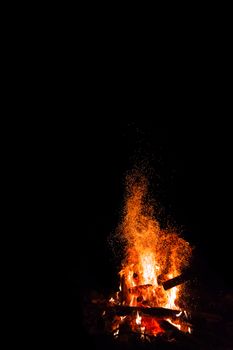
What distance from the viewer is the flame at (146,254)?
525cm

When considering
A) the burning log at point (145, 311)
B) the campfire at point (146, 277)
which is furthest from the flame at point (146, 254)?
the burning log at point (145, 311)

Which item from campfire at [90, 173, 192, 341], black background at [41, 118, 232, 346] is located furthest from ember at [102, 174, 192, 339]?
black background at [41, 118, 232, 346]

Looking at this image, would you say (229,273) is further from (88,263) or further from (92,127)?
(92,127)

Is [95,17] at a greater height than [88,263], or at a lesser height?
greater

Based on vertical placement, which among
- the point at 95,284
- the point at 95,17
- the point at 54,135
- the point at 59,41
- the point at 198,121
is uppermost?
the point at 95,17

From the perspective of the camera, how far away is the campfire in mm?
4594

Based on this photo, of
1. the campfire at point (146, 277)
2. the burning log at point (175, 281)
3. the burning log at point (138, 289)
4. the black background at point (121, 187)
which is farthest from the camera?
the black background at point (121, 187)

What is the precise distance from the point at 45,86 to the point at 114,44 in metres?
1.34

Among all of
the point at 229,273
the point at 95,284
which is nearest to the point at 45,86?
the point at 95,284

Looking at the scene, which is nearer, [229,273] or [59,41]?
[59,41]

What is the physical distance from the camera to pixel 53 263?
2521 mm

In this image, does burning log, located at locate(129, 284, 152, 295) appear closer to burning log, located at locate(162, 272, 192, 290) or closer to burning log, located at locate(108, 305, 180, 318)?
burning log, located at locate(162, 272, 192, 290)

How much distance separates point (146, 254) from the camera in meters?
5.89

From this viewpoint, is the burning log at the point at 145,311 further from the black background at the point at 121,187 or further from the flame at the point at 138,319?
the black background at the point at 121,187
